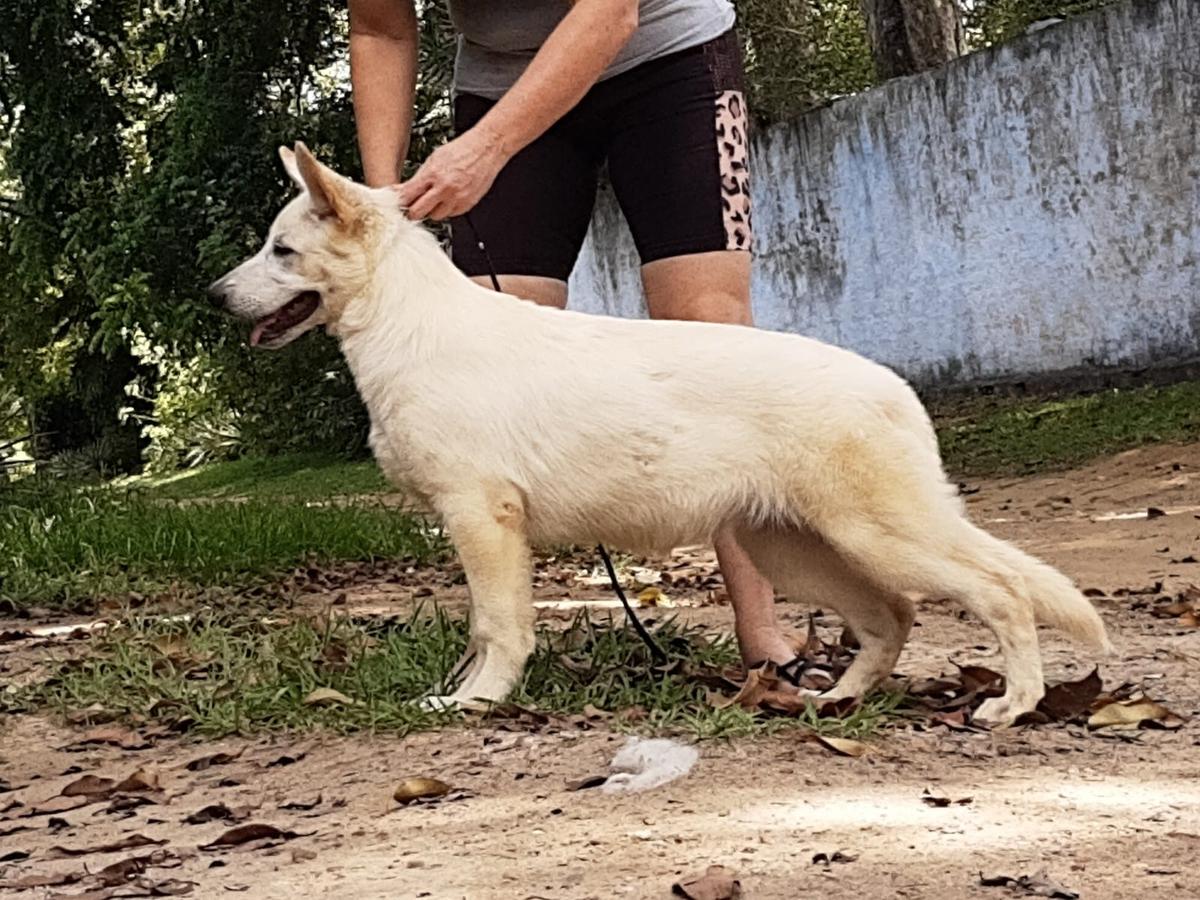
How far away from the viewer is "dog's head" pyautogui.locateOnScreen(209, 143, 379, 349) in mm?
4055

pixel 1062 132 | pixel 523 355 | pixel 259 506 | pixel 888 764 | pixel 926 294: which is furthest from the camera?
pixel 926 294

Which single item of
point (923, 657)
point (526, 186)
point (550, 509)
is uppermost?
point (526, 186)

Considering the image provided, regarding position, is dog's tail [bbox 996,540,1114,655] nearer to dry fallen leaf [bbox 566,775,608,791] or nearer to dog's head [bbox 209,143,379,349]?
dry fallen leaf [bbox 566,775,608,791]

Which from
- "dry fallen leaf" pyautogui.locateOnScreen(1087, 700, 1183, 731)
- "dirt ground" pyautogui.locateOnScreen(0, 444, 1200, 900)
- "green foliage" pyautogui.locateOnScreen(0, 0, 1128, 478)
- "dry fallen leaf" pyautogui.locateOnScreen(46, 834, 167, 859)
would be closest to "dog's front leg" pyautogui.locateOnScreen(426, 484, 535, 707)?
"dirt ground" pyautogui.locateOnScreen(0, 444, 1200, 900)

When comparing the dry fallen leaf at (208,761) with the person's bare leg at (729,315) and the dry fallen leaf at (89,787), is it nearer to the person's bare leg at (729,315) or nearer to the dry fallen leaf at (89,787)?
the dry fallen leaf at (89,787)

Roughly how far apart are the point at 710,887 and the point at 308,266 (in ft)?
6.78

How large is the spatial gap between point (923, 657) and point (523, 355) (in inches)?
59.4

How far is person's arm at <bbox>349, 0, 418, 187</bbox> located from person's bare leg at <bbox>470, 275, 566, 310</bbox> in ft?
1.24

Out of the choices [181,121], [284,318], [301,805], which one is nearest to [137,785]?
[301,805]

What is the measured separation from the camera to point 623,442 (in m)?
3.85

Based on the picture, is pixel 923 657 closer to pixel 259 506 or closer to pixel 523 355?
pixel 523 355

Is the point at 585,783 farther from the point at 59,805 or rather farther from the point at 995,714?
the point at 59,805

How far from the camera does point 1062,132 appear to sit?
13609mm

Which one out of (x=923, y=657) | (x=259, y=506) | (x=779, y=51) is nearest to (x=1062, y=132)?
(x=779, y=51)
